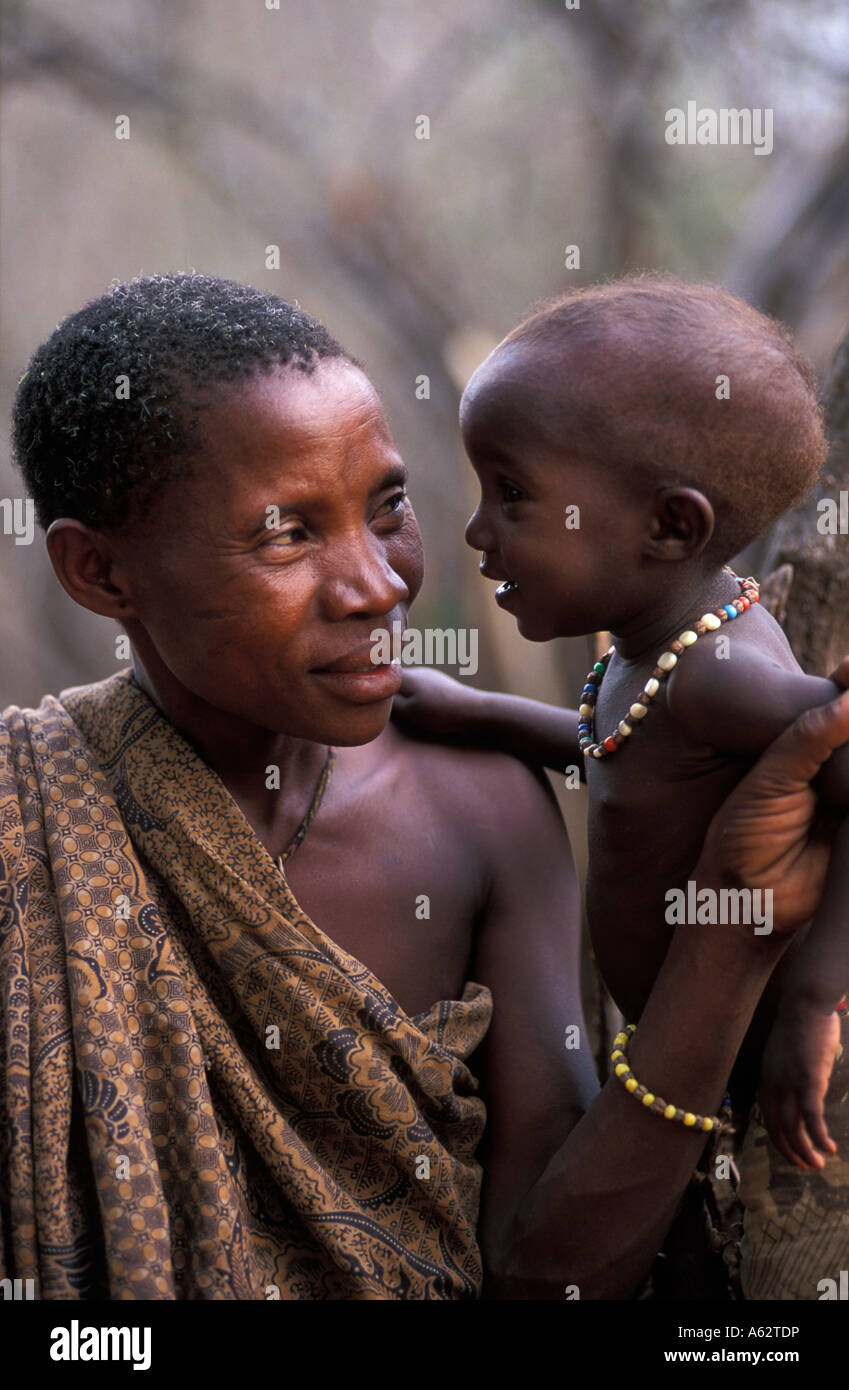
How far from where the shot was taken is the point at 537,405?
5.16 ft

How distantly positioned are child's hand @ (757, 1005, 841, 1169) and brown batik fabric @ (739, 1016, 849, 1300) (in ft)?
0.54

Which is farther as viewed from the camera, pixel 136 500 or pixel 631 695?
pixel 631 695

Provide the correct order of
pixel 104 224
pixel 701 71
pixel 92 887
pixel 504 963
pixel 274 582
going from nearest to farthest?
pixel 274 582 < pixel 92 887 < pixel 504 963 < pixel 701 71 < pixel 104 224

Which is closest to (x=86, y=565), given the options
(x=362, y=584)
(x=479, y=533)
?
(x=362, y=584)

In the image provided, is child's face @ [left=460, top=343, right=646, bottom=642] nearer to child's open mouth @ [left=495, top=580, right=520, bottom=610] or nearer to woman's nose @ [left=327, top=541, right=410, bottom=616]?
child's open mouth @ [left=495, top=580, right=520, bottom=610]

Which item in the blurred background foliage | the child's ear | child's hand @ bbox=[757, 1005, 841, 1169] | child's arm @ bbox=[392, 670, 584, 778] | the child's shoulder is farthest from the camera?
the blurred background foliage

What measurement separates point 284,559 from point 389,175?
3885 mm

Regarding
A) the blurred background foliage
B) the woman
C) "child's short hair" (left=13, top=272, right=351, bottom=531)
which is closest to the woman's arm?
the woman

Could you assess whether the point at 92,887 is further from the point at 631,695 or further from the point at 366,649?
the point at 631,695

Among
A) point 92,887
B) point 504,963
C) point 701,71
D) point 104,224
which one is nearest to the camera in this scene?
point 92,887

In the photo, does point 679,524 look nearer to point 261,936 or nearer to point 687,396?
point 687,396

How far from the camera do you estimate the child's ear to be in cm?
154

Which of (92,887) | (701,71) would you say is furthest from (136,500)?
(701,71)

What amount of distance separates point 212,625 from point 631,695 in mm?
532
